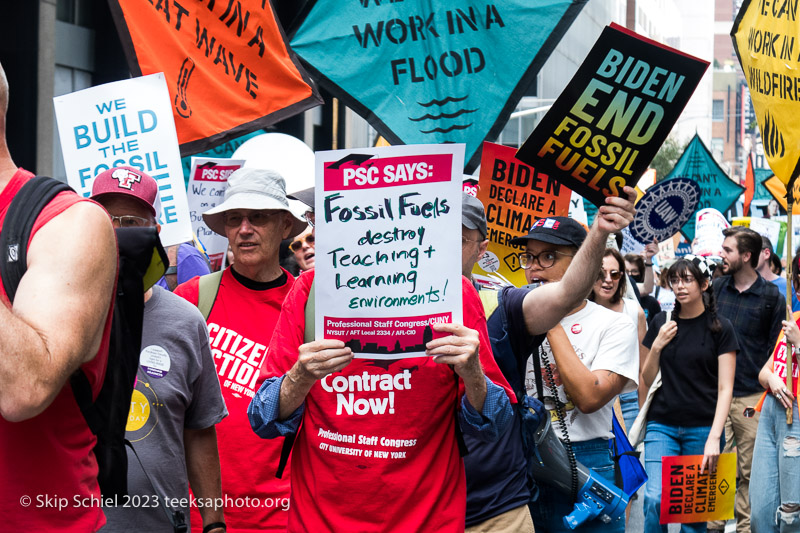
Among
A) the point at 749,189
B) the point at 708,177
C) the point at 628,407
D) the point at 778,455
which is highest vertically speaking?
the point at 778,455

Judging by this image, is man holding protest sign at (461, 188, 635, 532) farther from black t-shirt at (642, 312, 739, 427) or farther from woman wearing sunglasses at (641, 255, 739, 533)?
black t-shirt at (642, 312, 739, 427)

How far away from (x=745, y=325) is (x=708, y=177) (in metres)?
10.0

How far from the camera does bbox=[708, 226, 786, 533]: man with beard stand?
8.85 meters

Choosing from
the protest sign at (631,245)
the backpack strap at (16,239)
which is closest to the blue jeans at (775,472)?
the backpack strap at (16,239)

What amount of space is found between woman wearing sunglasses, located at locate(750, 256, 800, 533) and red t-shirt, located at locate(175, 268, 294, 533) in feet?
12.2

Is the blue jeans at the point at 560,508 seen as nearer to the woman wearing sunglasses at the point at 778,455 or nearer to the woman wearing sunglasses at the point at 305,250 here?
the woman wearing sunglasses at the point at 305,250

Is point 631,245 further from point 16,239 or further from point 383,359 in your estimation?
point 16,239

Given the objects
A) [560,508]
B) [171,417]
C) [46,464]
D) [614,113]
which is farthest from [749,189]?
[46,464]

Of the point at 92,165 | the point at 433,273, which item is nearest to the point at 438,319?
the point at 433,273

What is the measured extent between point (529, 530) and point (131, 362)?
1.90 m

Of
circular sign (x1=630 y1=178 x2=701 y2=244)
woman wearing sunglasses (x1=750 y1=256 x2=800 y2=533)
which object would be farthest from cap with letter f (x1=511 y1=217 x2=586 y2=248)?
circular sign (x1=630 y1=178 x2=701 y2=244)

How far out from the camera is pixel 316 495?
11.1 ft

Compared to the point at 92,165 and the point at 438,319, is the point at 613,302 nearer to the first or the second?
the point at 92,165

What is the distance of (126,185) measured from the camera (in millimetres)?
4156
